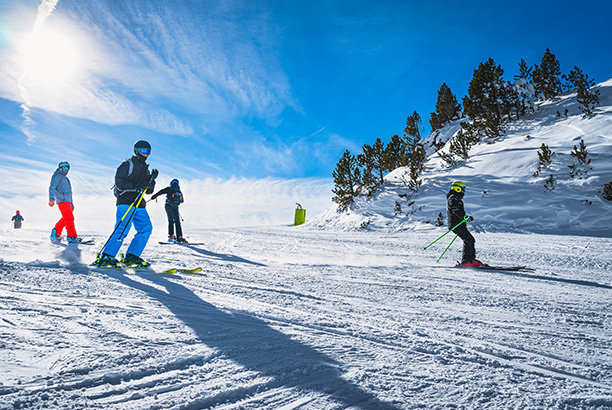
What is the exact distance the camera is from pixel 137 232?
541 cm

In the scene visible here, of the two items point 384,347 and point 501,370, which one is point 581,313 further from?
point 384,347

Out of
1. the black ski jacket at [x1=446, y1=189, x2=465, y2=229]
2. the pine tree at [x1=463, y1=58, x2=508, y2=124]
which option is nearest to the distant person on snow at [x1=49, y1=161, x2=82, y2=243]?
the black ski jacket at [x1=446, y1=189, x2=465, y2=229]

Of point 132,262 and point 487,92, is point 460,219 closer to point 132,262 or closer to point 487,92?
point 132,262

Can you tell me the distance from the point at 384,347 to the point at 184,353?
51.4 inches

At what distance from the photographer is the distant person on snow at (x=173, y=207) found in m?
10.9

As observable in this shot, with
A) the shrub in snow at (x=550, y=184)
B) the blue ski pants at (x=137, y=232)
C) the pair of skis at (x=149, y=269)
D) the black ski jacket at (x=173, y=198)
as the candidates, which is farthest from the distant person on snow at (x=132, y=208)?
the shrub in snow at (x=550, y=184)

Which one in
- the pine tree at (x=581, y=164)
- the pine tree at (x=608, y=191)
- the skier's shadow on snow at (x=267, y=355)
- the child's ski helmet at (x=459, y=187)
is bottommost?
the skier's shadow on snow at (x=267, y=355)

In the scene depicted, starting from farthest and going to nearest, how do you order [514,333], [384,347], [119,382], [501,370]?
[514,333] < [384,347] < [501,370] < [119,382]

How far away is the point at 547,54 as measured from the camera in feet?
101

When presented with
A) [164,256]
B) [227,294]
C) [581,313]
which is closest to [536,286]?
[581,313]

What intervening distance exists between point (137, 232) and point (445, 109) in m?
42.4

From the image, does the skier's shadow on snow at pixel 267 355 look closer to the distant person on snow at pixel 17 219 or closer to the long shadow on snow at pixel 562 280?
the long shadow on snow at pixel 562 280

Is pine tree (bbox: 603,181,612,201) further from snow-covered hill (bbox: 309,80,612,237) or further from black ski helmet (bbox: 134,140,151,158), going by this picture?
black ski helmet (bbox: 134,140,151,158)

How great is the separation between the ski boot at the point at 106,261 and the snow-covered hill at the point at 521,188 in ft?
42.2
